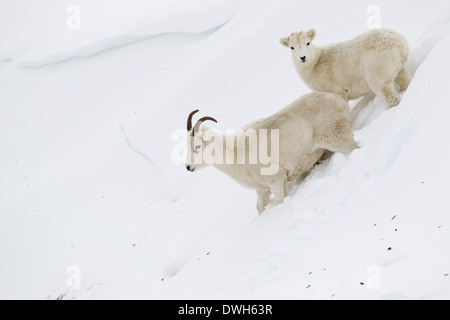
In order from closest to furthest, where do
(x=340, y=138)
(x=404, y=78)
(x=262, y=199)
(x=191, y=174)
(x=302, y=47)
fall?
(x=340, y=138) < (x=404, y=78) < (x=262, y=199) < (x=302, y=47) < (x=191, y=174)

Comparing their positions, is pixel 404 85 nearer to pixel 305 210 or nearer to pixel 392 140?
pixel 392 140

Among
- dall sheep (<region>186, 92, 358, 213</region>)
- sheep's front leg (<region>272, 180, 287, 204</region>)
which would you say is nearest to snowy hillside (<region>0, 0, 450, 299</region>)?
sheep's front leg (<region>272, 180, 287, 204</region>)

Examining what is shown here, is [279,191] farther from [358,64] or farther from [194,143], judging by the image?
[358,64]

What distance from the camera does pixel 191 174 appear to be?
11.5 meters

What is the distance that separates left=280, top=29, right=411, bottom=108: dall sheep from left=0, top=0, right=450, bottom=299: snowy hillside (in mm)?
364

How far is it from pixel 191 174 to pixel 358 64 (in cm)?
550

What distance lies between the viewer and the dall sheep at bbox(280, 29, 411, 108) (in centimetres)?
679

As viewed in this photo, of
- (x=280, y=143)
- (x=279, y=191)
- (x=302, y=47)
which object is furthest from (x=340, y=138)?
(x=302, y=47)

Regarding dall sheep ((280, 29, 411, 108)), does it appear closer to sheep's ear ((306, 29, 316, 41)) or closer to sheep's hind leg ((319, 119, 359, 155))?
sheep's ear ((306, 29, 316, 41))

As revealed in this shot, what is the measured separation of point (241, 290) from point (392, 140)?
9.20 ft

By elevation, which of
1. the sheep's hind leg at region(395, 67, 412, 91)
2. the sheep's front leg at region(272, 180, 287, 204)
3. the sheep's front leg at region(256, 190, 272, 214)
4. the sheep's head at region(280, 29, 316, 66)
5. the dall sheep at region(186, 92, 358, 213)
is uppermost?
the sheep's head at region(280, 29, 316, 66)

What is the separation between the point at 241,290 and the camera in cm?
572

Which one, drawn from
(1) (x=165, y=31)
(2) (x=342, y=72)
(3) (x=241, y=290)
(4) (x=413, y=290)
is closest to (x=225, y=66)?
(1) (x=165, y=31)
